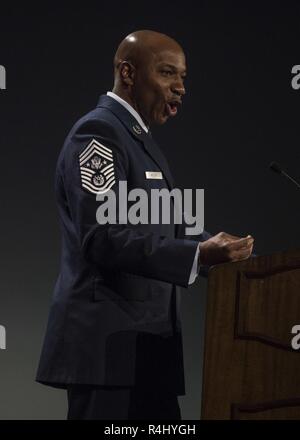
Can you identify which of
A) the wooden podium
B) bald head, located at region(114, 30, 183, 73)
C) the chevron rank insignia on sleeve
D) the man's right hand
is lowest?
the wooden podium

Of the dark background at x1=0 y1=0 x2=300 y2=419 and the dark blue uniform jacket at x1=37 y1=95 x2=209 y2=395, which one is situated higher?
the dark background at x1=0 y1=0 x2=300 y2=419

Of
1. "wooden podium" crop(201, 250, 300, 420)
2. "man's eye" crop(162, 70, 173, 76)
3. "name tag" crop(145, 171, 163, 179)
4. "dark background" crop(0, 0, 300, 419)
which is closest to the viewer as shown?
"wooden podium" crop(201, 250, 300, 420)

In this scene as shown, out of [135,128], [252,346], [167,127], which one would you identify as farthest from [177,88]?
[167,127]

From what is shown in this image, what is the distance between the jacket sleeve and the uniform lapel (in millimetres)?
141

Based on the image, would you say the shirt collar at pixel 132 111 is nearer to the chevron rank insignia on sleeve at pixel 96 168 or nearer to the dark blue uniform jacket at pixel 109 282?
the dark blue uniform jacket at pixel 109 282

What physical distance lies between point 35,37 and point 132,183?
145 centimetres

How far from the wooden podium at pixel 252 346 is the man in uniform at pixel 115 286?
11cm

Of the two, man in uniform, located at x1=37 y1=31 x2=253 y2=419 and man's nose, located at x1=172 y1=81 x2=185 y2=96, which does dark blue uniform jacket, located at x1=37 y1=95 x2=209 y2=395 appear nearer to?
man in uniform, located at x1=37 y1=31 x2=253 y2=419

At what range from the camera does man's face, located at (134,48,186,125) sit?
2.20 meters

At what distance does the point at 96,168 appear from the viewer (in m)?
1.98

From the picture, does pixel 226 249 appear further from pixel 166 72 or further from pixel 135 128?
pixel 166 72

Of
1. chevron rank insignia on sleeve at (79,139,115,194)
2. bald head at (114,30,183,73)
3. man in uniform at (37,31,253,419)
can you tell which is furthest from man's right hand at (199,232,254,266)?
bald head at (114,30,183,73)

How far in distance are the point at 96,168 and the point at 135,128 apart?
22 centimetres

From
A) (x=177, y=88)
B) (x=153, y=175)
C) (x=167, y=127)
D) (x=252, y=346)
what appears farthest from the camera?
(x=167, y=127)
